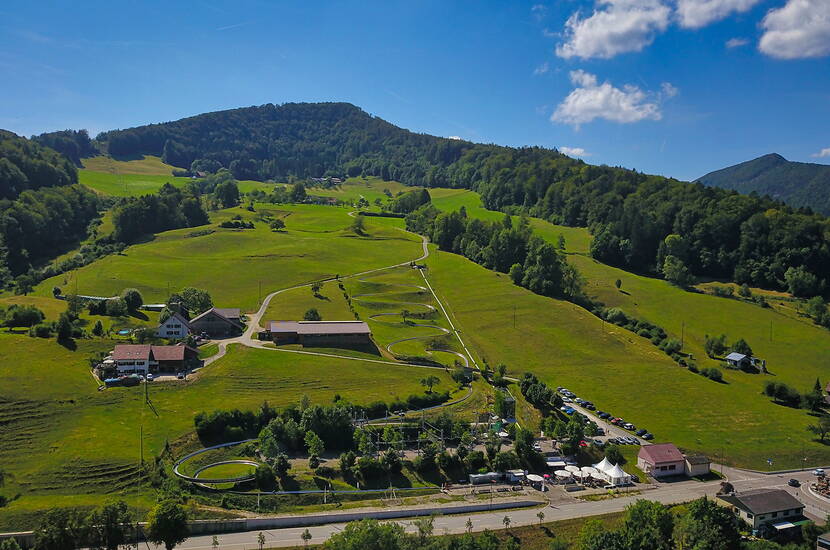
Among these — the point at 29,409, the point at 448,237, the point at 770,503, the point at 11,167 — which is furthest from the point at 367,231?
the point at 770,503

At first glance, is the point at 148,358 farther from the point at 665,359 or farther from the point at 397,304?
the point at 665,359

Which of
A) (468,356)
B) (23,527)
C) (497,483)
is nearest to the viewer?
(23,527)

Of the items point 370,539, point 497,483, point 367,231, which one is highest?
point 367,231

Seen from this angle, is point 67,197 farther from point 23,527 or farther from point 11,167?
point 23,527

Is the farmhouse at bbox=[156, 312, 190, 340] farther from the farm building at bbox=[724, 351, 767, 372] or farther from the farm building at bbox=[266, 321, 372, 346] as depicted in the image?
the farm building at bbox=[724, 351, 767, 372]

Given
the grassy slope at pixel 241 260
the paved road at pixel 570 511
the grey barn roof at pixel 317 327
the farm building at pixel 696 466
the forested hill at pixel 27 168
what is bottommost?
the paved road at pixel 570 511

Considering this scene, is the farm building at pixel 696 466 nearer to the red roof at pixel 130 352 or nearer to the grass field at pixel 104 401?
the grass field at pixel 104 401

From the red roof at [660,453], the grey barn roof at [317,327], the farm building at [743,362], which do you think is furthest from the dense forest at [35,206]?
the farm building at [743,362]
